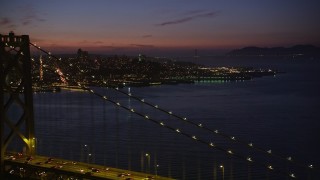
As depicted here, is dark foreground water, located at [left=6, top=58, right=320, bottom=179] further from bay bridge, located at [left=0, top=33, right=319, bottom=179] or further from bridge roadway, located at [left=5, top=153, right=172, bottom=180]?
bridge roadway, located at [left=5, top=153, right=172, bottom=180]

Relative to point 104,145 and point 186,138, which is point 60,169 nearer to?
point 104,145

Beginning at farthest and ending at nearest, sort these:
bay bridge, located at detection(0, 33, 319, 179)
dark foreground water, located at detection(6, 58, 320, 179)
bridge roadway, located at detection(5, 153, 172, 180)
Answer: dark foreground water, located at detection(6, 58, 320, 179) < bay bridge, located at detection(0, 33, 319, 179) < bridge roadway, located at detection(5, 153, 172, 180)

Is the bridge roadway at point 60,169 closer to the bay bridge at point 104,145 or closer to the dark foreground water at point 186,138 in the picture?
the bay bridge at point 104,145

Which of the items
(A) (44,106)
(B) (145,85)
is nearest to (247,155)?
(A) (44,106)

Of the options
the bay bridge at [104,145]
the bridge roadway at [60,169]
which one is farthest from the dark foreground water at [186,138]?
the bridge roadway at [60,169]

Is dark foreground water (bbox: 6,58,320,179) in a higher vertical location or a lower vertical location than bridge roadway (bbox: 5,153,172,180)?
lower

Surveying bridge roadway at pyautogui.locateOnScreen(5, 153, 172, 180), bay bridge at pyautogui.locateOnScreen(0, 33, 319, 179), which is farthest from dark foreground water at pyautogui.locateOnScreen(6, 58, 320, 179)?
bridge roadway at pyautogui.locateOnScreen(5, 153, 172, 180)
